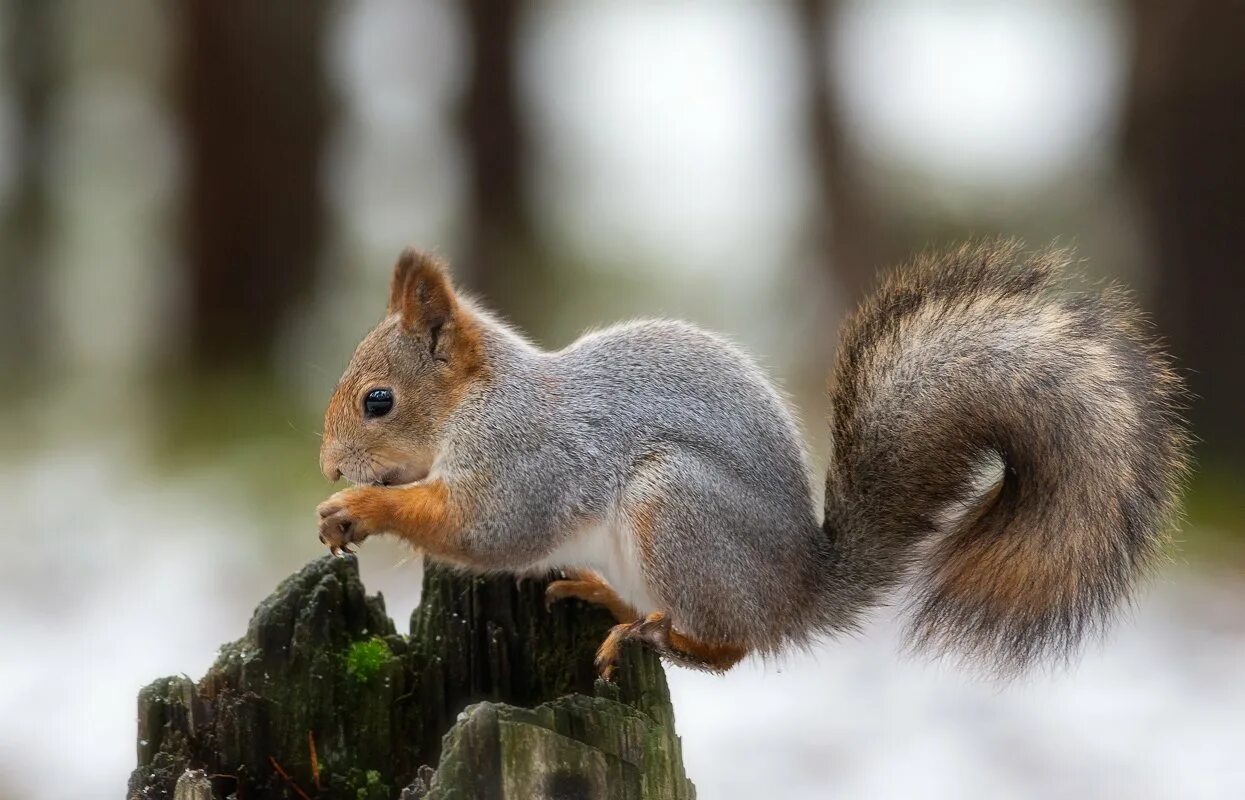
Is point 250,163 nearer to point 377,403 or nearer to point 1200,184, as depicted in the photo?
point 1200,184

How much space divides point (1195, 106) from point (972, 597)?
256 centimetres

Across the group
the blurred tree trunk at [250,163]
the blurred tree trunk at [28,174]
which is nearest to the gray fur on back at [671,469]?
the blurred tree trunk at [250,163]

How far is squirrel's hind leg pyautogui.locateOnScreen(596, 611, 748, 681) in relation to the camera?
1388 mm

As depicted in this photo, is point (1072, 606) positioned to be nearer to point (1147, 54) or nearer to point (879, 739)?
point (879, 739)

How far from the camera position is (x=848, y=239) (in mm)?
4348

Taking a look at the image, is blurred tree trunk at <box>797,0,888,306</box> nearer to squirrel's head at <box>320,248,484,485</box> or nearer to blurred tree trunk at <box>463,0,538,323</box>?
blurred tree trunk at <box>463,0,538,323</box>

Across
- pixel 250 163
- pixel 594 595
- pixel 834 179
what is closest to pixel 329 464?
pixel 594 595

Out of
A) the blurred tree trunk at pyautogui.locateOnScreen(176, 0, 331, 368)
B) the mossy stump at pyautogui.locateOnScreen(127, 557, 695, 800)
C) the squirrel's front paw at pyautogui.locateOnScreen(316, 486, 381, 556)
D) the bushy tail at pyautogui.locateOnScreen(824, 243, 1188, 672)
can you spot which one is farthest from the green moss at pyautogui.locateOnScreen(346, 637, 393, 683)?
the blurred tree trunk at pyautogui.locateOnScreen(176, 0, 331, 368)

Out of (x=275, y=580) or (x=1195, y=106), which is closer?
(x=275, y=580)

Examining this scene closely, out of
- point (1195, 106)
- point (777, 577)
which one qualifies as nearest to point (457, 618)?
point (777, 577)

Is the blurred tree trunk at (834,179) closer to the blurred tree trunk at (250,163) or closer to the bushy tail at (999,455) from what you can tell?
the blurred tree trunk at (250,163)

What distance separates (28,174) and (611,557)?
189 inches

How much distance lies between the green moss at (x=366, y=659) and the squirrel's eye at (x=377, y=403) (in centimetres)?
29

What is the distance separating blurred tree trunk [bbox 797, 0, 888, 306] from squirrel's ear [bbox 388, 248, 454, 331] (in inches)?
111
